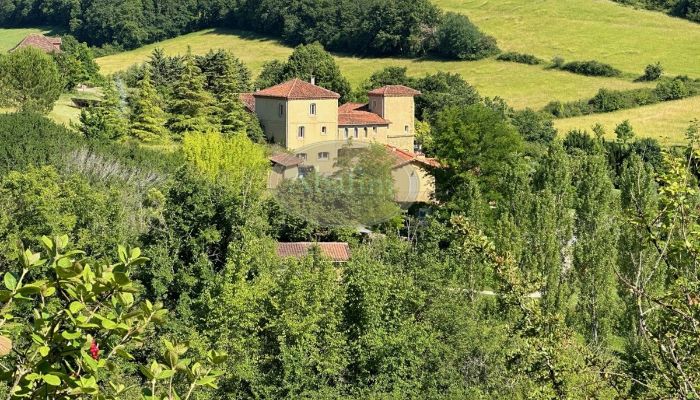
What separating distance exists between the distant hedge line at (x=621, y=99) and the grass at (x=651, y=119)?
2.72 ft

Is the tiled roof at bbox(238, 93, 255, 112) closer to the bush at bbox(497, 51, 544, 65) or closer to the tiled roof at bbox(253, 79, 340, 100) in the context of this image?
the tiled roof at bbox(253, 79, 340, 100)

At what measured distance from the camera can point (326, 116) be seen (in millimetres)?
45406

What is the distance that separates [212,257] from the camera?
22.4 m

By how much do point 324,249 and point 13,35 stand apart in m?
86.9

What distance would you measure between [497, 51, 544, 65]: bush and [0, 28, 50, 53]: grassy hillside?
52026mm

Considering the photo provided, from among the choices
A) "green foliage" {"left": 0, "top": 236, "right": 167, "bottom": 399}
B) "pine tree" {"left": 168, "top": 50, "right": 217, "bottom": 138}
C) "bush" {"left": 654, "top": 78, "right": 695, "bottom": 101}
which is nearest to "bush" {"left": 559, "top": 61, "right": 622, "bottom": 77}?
"bush" {"left": 654, "top": 78, "right": 695, "bottom": 101}

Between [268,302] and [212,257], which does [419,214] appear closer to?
[212,257]

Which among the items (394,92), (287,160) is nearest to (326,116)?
(394,92)

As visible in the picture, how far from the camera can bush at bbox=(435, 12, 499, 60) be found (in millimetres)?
73250

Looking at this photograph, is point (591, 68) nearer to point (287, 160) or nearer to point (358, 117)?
point (358, 117)

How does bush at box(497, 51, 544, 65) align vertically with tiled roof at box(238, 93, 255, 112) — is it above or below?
below

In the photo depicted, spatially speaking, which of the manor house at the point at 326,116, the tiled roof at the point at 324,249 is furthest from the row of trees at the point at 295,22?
the tiled roof at the point at 324,249

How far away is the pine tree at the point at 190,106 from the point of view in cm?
4309

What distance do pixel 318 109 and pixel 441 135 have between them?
1274cm
